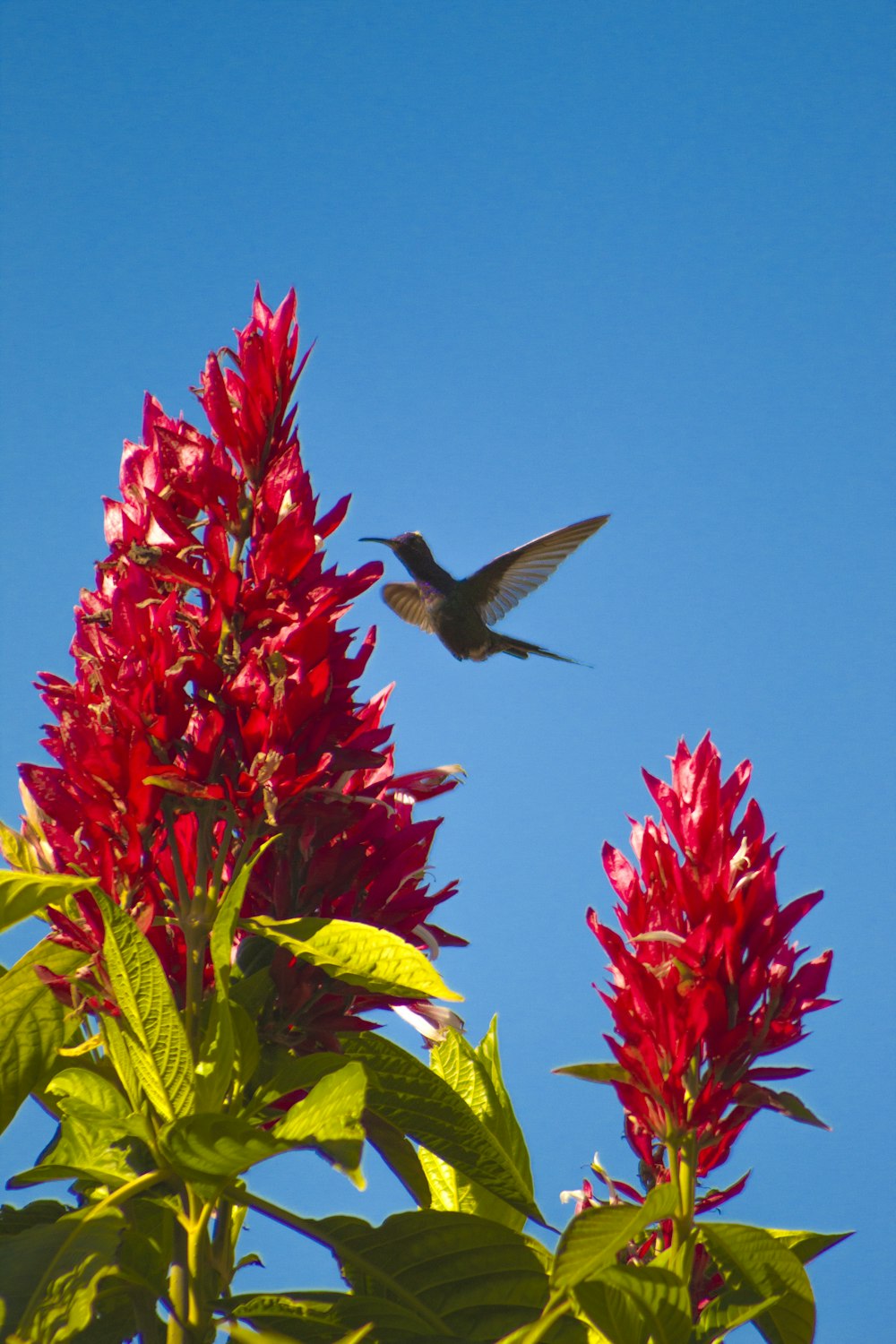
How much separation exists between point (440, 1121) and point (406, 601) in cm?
361

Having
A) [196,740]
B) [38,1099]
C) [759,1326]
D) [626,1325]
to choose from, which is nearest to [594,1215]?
[626,1325]

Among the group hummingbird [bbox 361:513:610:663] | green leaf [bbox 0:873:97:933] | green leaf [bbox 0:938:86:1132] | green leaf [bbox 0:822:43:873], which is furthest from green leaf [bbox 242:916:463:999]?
hummingbird [bbox 361:513:610:663]

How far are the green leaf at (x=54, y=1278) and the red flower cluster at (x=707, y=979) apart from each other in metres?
0.70

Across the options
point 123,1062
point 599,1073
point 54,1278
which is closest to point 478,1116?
point 599,1073

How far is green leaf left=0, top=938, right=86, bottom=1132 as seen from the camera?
1493 mm

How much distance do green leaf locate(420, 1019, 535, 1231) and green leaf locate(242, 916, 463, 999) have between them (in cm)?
53

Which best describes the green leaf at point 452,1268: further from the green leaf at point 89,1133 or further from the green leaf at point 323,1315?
the green leaf at point 89,1133

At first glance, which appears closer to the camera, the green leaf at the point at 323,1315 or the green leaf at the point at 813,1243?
the green leaf at the point at 323,1315

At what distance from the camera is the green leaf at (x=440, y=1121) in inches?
61.9

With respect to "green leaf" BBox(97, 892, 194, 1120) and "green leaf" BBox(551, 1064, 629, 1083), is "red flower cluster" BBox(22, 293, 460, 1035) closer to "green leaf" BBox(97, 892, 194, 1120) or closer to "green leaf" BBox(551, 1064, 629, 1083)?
"green leaf" BBox(97, 892, 194, 1120)

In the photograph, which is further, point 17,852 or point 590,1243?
point 17,852

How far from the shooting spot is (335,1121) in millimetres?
1229

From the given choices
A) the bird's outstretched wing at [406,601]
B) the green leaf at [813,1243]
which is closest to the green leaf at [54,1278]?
the green leaf at [813,1243]

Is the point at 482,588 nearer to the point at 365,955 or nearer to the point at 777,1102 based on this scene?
the point at 777,1102
